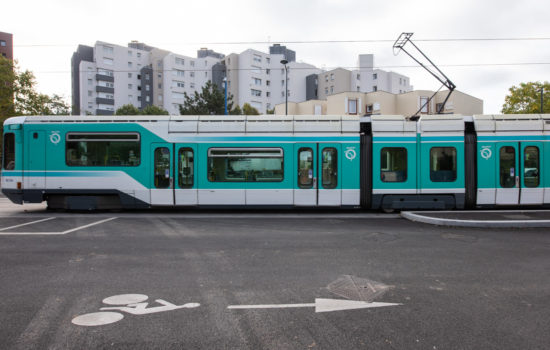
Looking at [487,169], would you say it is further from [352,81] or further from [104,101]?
[104,101]

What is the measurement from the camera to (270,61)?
7019 centimetres

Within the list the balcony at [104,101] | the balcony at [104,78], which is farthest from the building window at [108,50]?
the balcony at [104,101]

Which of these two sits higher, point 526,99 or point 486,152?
point 526,99

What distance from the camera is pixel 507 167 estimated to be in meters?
10.6

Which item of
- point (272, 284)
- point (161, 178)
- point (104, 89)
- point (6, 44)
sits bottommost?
point (272, 284)

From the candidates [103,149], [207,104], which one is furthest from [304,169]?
[207,104]

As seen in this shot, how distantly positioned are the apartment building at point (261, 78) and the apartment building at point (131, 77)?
6.22m

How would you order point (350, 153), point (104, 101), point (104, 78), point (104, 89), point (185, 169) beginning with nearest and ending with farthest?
point (350, 153) < point (185, 169) < point (104, 78) < point (104, 89) < point (104, 101)

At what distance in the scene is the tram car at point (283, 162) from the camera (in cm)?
1059

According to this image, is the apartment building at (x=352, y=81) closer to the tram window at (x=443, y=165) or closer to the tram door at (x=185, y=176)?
the tram window at (x=443, y=165)

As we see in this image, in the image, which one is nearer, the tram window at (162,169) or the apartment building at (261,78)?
the tram window at (162,169)

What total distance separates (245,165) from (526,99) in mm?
32048

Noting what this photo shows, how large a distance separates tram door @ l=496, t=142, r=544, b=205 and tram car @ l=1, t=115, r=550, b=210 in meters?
0.03

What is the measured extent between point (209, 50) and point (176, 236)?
84.9 metres
